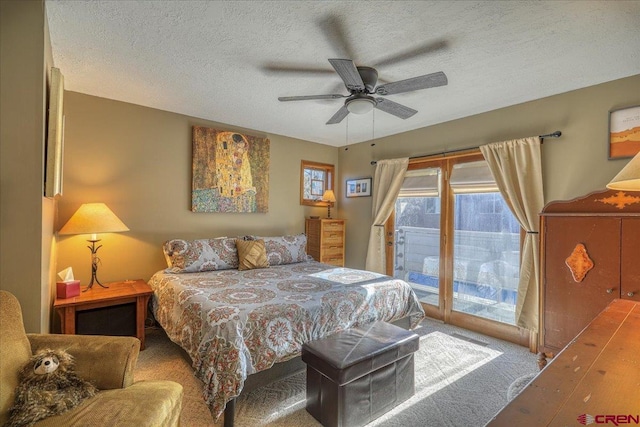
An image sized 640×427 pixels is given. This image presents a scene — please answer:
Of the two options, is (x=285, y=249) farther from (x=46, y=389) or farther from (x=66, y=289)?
(x=46, y=389)

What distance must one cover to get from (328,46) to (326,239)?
292 cm

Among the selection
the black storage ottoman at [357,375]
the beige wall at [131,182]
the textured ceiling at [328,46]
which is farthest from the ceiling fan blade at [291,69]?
the black storage ottoman at [357,375]

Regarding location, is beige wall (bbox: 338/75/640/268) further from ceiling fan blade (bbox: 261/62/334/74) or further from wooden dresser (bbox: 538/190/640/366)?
ceiling fan blade (bbox: 261/62/334/74)

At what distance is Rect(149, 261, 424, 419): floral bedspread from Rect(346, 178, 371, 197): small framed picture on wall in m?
1.78

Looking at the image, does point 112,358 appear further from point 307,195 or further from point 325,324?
point 307,195

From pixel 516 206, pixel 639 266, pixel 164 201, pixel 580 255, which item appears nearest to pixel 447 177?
pixel 516 206

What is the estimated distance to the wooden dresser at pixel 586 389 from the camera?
67cm

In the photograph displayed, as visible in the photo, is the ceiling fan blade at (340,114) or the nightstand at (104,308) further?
the ceiling fan blade at (340,114)

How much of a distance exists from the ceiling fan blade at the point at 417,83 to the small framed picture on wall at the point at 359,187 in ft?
8.21

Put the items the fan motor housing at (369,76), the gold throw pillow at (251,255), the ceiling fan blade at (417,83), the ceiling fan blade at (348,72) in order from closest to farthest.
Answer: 1. the ceiling fan blade at (348,72)
2. the ceiling fan blade at (417,83)
3. the fan motor housing at (369,76)
4. the gold throw pillow at (251,255)

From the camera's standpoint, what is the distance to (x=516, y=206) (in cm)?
312

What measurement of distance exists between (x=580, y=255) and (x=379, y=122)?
2514 mm

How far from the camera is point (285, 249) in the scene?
3.96 metres

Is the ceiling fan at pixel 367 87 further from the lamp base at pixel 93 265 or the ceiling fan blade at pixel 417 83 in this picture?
the lamp base at pixel 93 265
